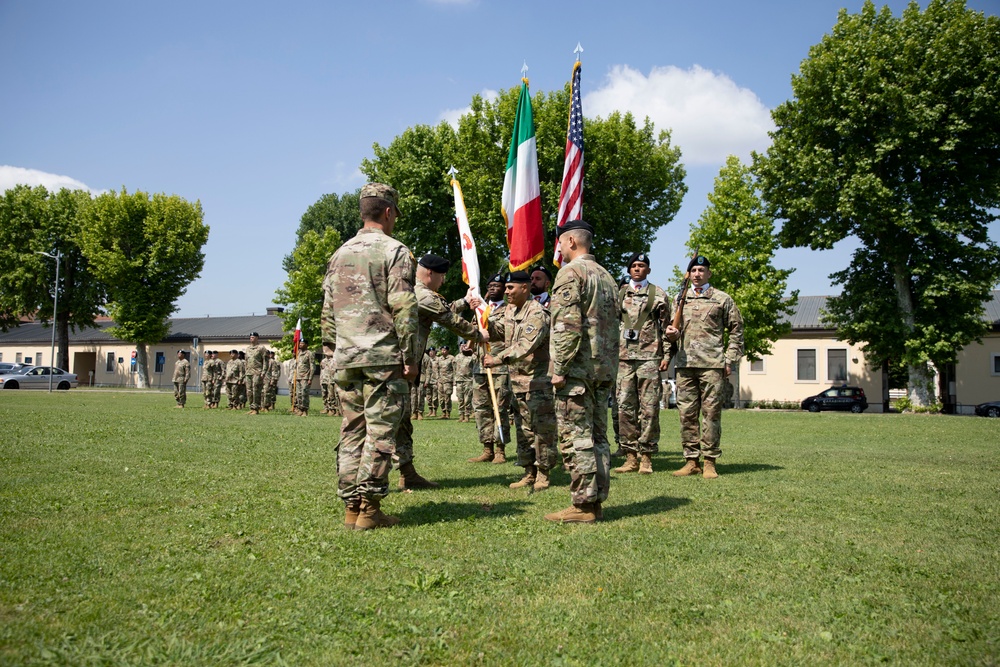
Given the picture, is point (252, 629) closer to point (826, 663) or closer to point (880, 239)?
point (826, 663)

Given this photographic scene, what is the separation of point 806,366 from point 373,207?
47.4 m

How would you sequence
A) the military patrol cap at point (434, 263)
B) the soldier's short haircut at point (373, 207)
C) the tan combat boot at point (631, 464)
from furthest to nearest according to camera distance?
the tan combat boot at point (631, 464)
the military patrol cap at point (434, 263)
the soldier's short haircut at point (373, 207)

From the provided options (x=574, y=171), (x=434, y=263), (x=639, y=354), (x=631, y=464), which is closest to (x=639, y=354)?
(x=639, y=354)

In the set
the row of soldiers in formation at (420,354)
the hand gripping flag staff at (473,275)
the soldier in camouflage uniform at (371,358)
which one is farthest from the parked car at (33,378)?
the soldier in camouflage uniform at (371,358)

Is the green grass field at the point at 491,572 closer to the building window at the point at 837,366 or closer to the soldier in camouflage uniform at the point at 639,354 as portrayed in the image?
the soldier in camouflage uniform at the point at 639,354

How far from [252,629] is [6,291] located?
62681 millimetres

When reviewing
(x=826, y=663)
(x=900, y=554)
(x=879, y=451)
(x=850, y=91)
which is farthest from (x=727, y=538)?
(x=850, y=91)

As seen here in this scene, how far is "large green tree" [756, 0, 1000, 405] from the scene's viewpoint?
2998cm

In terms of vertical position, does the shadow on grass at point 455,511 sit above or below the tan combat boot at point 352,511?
below

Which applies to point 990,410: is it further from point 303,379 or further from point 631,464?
point 631,464

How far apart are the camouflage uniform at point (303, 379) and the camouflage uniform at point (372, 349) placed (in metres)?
18.8

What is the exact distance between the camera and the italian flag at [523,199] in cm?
988

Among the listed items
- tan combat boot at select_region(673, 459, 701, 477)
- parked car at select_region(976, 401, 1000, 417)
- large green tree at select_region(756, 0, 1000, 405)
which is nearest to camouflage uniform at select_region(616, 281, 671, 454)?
tan combat boot at select_region(673, 459, 701, 477)

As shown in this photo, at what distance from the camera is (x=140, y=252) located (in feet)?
172
